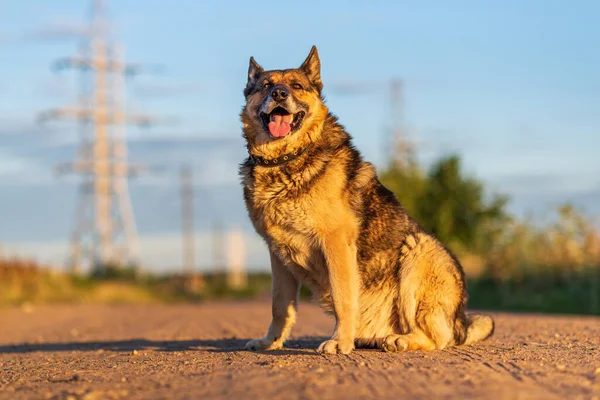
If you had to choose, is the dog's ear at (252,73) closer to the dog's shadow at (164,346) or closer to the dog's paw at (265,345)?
the dog's paw at (265,345)

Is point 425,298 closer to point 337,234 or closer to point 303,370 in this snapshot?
point 337,234

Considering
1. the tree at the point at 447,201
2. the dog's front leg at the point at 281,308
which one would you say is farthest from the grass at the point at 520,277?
the dog's front leg at the point at 281,308

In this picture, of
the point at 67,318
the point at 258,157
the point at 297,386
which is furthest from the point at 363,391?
the point at 67,318

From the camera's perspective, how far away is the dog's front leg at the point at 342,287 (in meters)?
7.59

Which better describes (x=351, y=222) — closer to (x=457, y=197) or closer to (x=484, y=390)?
(x=484, y=390)

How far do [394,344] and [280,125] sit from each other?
7.47 feet

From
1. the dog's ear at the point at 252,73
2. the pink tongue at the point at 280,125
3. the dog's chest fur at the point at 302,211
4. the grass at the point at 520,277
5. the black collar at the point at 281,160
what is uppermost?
the dog's ear at the point at 252,73

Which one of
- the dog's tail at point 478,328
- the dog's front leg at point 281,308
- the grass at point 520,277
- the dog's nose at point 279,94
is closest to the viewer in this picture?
the dog's nose at point 279,94

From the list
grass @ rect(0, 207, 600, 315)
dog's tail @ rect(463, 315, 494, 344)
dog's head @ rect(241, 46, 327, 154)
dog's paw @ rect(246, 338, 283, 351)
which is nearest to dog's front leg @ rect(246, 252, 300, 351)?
dog's paw @ rect(246, 338, 283, 351)

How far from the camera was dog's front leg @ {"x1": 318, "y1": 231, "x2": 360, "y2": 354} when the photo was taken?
7586 mm

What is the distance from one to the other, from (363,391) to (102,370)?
2755 millimetres

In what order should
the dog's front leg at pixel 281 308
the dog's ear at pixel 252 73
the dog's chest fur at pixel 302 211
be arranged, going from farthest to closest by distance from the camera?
the dog's ear at pixel 252 73, the dog's front leg at pixel 281 308, the dog's chest fur at pixel 302 211

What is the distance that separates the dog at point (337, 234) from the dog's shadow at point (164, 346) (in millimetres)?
478

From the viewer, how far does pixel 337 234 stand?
25.0 ft
